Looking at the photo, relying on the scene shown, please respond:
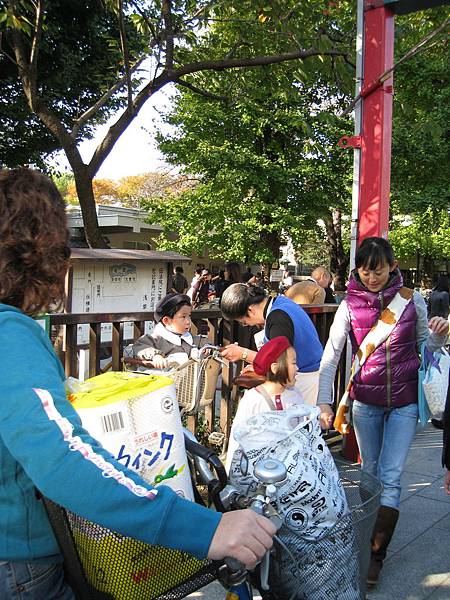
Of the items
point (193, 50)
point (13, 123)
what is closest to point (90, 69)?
point (13, 123)

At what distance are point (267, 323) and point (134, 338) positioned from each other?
3.60 feet

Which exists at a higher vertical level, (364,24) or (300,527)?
(364,24)

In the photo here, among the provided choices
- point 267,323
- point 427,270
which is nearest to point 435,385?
point 267,323

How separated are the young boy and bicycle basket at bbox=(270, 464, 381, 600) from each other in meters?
2.49

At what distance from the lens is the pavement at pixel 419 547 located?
317 centimetres

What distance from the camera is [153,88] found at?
7.70 metres

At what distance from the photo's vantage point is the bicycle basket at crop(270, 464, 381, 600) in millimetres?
1538

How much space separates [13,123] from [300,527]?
1343cm

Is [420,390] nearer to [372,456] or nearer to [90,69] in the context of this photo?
[372,456]

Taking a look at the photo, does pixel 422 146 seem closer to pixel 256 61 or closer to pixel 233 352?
pixel 256 61

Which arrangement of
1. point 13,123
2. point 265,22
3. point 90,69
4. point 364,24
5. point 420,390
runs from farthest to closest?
point 13,123, point 90,69, point 265,22, point 364,24, point 420,390

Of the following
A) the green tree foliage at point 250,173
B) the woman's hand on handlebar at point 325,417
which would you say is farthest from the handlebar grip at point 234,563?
the green tree foliage at point 250,173

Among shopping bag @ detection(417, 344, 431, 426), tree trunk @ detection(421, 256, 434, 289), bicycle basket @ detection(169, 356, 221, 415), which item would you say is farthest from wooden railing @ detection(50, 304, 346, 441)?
tree trunk @ detection(421, 256, 434, 289)

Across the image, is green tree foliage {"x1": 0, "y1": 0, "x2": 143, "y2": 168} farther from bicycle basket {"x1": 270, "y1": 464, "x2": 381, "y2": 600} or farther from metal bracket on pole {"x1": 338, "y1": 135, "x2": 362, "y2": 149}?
bicycle basket {"x1": 270, "y1": 464, "x2": 381, "y2": 600}
